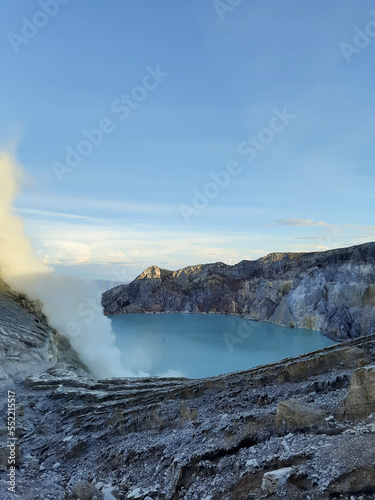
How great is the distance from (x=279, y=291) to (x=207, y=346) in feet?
79.9

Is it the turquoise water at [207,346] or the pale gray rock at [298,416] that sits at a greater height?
the pale gray rock at [298,416]

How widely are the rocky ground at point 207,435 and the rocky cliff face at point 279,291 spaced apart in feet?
92.0

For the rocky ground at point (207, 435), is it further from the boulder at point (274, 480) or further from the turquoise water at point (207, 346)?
the turquoise water at point (207, 346)

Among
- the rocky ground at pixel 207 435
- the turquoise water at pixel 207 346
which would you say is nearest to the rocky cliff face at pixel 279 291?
the turquoise water at pixel 207 346

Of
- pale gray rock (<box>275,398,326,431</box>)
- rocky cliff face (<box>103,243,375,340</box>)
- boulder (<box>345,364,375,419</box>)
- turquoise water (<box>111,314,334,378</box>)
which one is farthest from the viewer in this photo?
rocky cliff face (<box>103,243,375,340</box>)

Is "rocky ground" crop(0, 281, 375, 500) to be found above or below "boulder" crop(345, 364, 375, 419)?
below

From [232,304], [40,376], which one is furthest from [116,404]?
[232,304]

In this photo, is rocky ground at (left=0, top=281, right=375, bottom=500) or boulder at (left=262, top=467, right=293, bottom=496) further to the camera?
rocky ground at (left=0, top=281, right=375, bottom=500)

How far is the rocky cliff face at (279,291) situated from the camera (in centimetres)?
3903

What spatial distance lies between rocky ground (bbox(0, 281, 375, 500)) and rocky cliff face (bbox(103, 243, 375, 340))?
28.0 metres

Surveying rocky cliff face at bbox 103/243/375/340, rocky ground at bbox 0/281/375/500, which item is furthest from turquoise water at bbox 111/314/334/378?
rocky ground at bbox 0/281/375/500

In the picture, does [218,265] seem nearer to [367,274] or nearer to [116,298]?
[116,298]

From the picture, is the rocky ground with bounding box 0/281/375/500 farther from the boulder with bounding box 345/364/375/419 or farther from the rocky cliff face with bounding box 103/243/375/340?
the rocky cliff face with bounding box 103/243/375/340

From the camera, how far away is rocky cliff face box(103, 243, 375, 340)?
39.0 m
